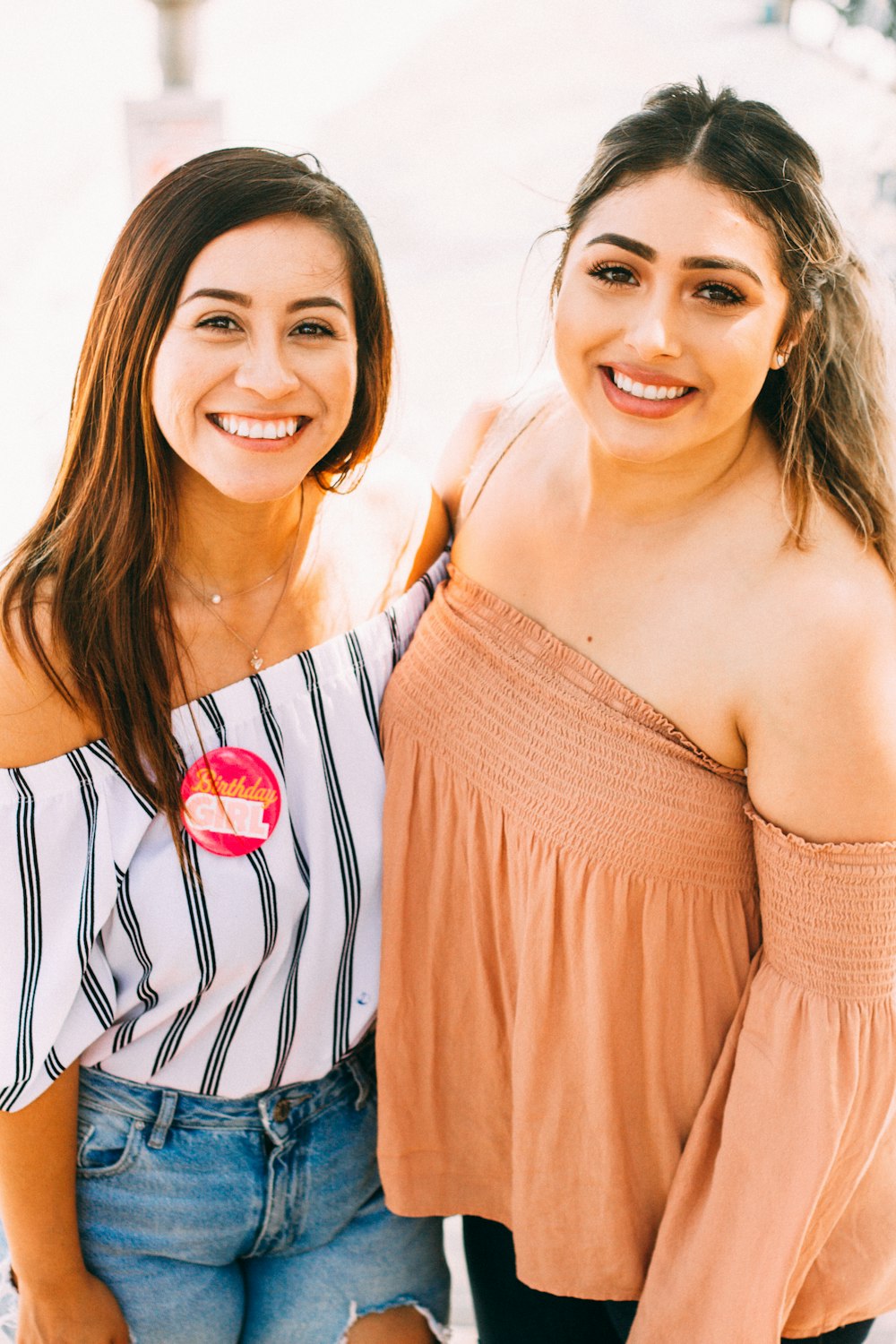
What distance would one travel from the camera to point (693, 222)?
1.14 metres

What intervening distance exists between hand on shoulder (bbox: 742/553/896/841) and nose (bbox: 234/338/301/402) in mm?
551

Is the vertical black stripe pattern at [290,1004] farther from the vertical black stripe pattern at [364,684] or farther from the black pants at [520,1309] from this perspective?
the black pants at [520,1309]

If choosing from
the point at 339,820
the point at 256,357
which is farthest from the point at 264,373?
the point at 339,820

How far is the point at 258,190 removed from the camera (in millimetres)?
1234

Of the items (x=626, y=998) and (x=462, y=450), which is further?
(x=462, y=450)

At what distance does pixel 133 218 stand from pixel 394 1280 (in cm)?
132

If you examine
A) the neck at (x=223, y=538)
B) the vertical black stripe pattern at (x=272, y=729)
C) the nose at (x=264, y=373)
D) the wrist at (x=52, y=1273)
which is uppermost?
the nose at (x=264, y=373)

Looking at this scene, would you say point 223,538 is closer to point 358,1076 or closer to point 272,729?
point 272,729

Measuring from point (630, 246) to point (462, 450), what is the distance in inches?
19.0

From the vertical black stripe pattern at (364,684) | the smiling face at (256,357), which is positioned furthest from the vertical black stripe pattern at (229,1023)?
the smiling face at (256,357)

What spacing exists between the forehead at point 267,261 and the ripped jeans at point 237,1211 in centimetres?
92

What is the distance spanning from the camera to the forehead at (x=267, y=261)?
122cm

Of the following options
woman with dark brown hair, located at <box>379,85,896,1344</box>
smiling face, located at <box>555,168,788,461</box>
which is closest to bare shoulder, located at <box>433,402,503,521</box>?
woman with dark brown hair, located at <box>379,85,896,1344</box>

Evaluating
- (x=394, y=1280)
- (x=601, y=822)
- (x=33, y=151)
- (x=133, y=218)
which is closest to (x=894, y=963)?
(x=601, y=822)
